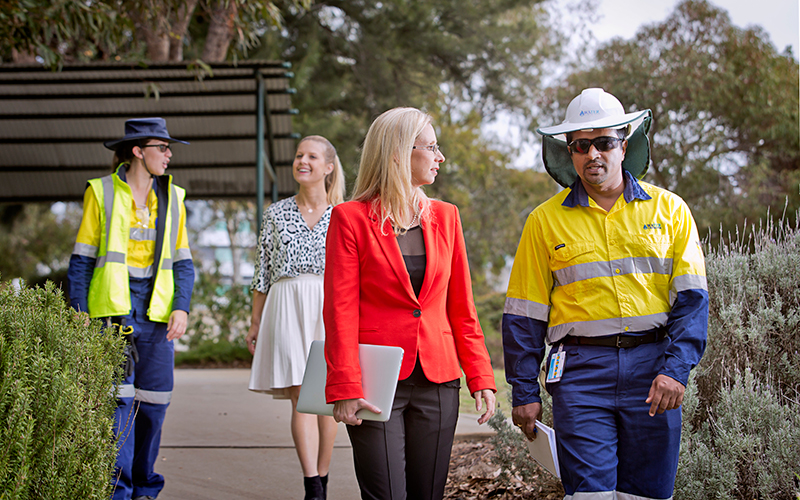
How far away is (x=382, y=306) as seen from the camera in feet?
8.73

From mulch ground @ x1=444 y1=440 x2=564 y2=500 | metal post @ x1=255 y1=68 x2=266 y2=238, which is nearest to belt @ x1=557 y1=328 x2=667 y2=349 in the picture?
mulch ground @ x1=444 y1=440 x2=564 y2=500

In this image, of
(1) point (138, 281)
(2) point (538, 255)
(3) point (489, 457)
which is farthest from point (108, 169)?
(2) point (538, 255)

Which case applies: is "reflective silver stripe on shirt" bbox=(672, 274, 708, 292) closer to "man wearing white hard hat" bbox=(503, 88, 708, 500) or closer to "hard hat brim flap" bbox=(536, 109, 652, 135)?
"man wearing white hard hat" bbox=(503, 88, 708, 500)

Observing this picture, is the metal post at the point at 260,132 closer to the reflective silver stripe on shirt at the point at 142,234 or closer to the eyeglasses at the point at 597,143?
the reflective silver stripe on shirt at the point at 142,234

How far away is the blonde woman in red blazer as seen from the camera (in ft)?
8.38

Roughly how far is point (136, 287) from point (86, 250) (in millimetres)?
348

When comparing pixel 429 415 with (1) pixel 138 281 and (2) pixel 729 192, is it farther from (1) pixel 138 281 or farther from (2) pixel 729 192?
(2) pixel 729 192

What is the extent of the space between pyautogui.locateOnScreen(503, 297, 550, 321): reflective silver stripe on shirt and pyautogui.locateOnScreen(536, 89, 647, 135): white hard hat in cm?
70

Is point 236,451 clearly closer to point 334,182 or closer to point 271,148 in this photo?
point 334,182

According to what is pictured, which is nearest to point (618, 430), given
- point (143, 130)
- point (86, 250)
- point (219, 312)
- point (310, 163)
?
point (310, 163)

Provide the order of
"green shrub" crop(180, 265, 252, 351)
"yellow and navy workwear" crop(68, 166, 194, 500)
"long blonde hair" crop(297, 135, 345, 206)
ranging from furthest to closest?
1. "green shrub" crop(180, 265, 252, 351)
2. "long blonde hair" crop(297, 135, 345, 206)
3. "yellow and navy workwear" crop(68, 166, 194, 500)

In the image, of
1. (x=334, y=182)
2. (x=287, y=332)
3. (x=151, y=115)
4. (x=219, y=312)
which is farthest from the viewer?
(x=219, y=312)

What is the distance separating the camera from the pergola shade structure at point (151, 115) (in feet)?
28.4

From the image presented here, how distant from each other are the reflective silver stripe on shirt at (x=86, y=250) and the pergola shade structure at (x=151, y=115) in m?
4.46
